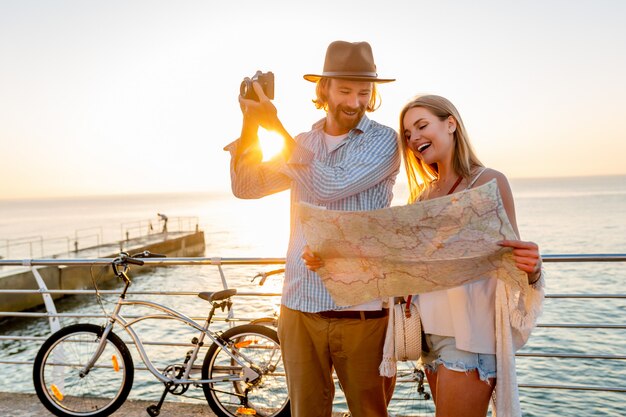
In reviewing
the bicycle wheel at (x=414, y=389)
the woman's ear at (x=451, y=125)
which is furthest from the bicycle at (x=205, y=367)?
the woman's ear at (x=451, y=125)

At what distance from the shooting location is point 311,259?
197 centimetres

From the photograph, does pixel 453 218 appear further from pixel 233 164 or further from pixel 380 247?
pixel 233 164

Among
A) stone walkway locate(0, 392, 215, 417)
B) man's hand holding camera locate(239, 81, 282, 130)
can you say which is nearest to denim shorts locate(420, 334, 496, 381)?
man's hand holding camera locate(239, 81, 282, 130)

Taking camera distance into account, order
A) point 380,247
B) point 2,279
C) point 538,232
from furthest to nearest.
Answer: point 538,232
point 2,279
point 380,247

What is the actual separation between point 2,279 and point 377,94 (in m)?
21.7

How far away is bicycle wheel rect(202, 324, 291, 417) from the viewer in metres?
3.62

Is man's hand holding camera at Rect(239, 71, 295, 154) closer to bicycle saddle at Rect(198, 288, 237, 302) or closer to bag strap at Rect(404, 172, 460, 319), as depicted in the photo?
bag strap at Rect(404, 172, 460, 319)

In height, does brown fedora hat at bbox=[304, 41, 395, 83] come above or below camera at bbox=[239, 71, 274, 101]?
above

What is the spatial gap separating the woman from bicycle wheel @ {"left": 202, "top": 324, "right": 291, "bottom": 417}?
1777 mm

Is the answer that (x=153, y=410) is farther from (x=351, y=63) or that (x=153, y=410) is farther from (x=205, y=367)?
(x=351, y=63)

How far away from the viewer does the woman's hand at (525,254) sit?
1.70 m

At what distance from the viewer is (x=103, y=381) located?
12469 mm

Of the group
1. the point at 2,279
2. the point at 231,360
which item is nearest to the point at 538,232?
the point at 2,279

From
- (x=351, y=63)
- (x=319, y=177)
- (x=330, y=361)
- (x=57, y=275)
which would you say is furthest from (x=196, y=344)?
(x=57, y=275)
